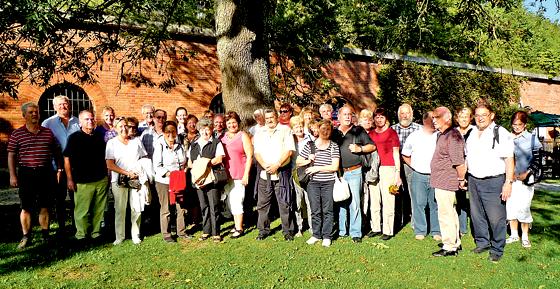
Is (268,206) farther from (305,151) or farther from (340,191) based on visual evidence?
(340,191)

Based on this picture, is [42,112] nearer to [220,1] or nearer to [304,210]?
[220,1]

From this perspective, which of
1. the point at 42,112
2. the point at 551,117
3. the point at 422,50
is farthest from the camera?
the point at 422,50

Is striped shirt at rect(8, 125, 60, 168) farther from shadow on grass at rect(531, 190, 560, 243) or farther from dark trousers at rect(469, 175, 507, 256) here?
shadow on grass at rect(531, 190, 560, 243)

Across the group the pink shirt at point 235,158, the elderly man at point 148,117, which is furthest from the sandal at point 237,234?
the elderly man at point 148,117

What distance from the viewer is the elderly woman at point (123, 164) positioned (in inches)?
249

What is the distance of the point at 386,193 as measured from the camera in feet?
22.1

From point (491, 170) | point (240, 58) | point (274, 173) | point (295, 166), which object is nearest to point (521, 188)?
point (491, 170)

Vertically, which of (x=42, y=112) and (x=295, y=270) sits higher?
(x=42, y=112)

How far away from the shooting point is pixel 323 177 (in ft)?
20.5

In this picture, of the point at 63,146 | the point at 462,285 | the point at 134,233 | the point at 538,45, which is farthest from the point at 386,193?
the point at 538,45

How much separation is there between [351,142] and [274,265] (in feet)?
7.11

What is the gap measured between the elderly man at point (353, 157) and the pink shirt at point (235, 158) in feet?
4.66

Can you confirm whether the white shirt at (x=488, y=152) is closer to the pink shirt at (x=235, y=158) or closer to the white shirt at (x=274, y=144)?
the white shirt at (x=274, y=144)

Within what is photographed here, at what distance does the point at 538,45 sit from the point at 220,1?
25.8 m
